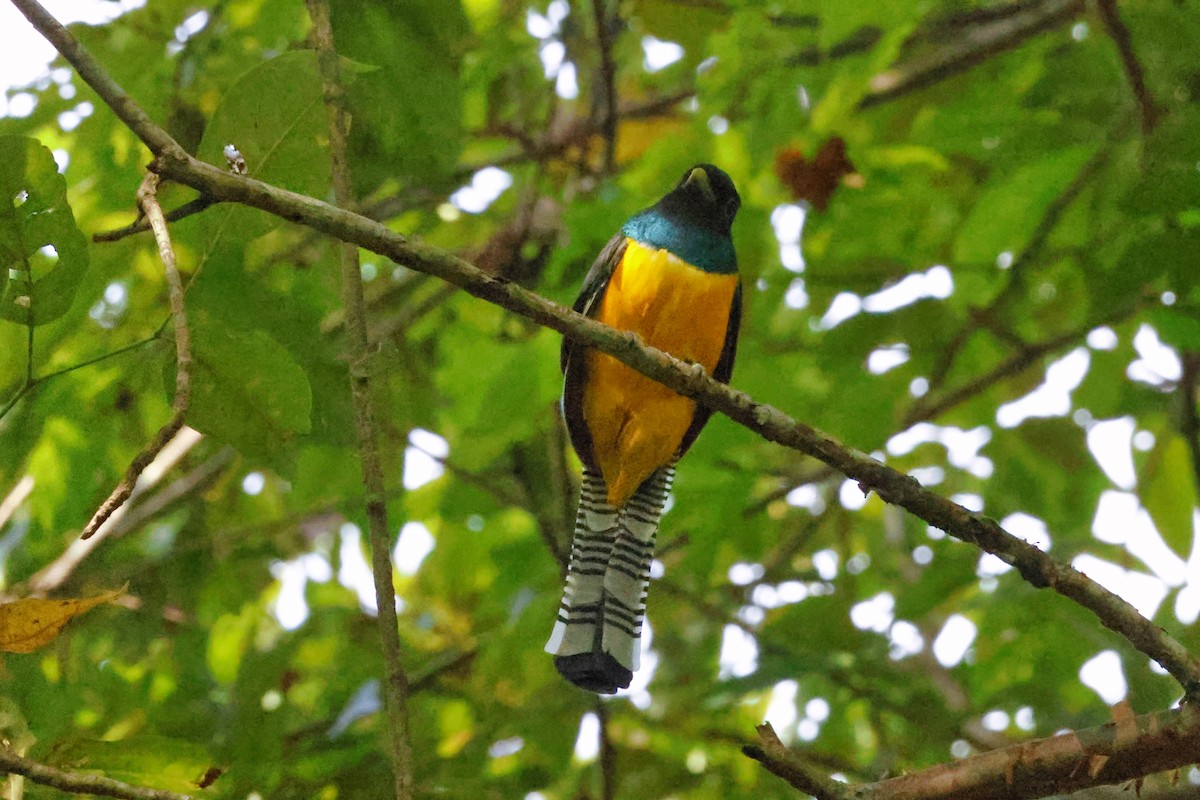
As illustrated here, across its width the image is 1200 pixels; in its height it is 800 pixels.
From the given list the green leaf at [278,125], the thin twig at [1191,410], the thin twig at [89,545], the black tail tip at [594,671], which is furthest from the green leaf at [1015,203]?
the thin twig at [89,545]

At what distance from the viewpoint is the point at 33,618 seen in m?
1.81

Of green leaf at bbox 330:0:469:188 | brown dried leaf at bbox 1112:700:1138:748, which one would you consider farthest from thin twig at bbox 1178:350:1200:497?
green leaf at bbox 330:0:469:188

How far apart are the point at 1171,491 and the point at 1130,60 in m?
1.42

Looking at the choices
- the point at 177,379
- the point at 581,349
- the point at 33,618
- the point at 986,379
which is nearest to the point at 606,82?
the point at 581,349

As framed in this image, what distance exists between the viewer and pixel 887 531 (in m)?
5.43

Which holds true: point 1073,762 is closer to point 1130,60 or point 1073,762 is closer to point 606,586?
point 606,586

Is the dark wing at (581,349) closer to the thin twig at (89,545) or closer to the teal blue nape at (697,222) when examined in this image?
the teal blue nape at (697,222)

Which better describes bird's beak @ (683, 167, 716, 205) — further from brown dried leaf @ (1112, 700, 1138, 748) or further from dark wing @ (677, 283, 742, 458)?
brown dried leaf @ (1112, 700, 1138, 748)

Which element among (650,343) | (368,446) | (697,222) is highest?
(697,222)

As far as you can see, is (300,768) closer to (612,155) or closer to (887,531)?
(612,155)

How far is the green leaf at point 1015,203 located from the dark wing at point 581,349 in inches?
30.2

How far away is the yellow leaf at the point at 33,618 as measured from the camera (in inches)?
70.4

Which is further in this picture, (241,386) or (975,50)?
(975,50)

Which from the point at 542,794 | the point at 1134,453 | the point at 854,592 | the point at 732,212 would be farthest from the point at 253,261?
the point at 1134,453
